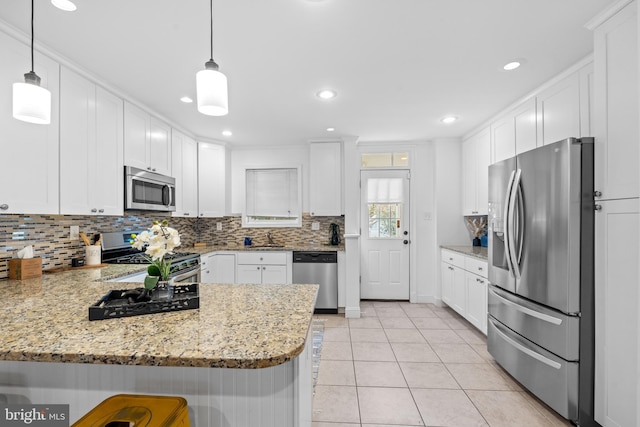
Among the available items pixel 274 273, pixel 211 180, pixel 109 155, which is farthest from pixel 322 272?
pixel 109 155

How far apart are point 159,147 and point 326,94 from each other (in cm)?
194

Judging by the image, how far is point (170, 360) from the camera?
0.84 m

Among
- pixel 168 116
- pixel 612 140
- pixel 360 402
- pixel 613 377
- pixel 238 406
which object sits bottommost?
pixel 360 402

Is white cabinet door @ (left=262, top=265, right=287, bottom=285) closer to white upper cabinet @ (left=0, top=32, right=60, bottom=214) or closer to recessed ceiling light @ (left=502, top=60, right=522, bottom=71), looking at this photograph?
white upper cabinet @ (left=0, top=32, right=60, bottom=214)

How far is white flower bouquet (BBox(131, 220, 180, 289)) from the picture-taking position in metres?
1.27

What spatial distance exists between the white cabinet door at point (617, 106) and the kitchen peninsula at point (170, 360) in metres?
1.84

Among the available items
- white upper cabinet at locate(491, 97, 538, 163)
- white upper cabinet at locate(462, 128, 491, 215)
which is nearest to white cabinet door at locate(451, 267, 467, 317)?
white upper cabinet at locate(462, 128, 491, 215)

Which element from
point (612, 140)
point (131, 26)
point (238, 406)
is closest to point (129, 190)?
point (131, 26)

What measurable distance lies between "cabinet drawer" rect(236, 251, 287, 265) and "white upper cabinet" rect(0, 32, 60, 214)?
7.52 feet

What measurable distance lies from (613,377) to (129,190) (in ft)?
12.1

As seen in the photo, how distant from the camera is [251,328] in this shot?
106 cm

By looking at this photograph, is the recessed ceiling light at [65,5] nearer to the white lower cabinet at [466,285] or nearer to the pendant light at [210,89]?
the pendant light at [210,89]

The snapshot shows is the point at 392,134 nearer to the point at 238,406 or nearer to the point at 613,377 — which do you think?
the point at 613,377

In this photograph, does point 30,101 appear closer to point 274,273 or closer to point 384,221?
point 274,273
